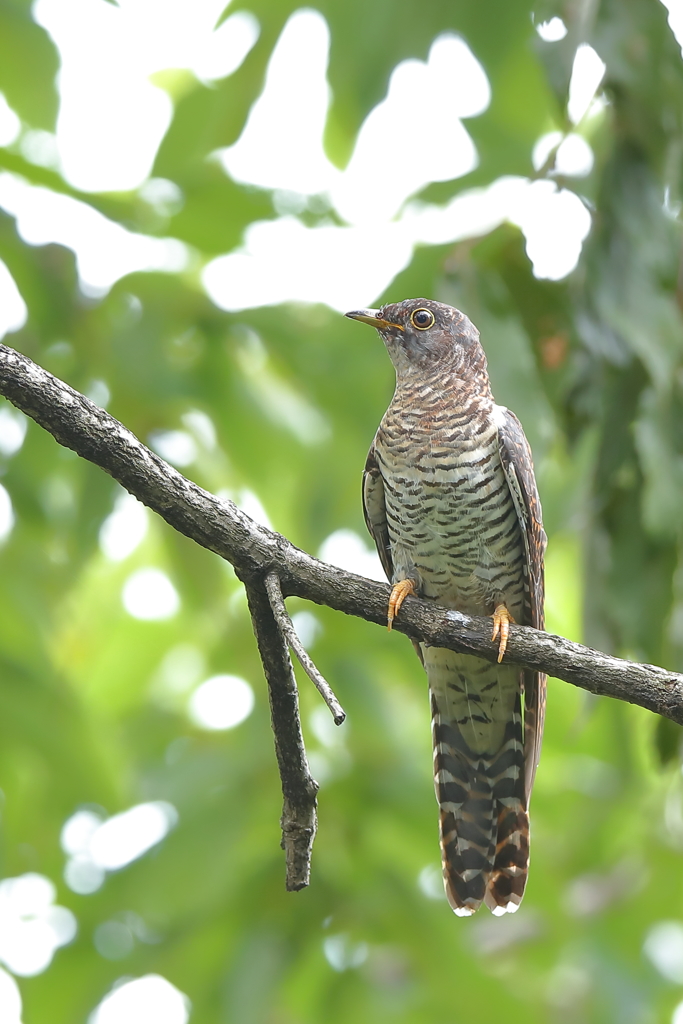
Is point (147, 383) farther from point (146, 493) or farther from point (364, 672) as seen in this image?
point (146, 493)

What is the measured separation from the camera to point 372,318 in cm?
312

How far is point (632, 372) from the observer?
2.54 meters

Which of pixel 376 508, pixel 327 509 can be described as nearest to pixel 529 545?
pixel 376 508

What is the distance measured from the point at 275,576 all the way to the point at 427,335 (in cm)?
168

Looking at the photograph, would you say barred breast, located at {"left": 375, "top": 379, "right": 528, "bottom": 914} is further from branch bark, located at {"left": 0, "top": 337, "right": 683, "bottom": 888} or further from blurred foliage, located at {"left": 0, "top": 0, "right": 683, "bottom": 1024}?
branch bark, located at {"left": 0, "top": 337, "right": 683, "bottom": 888}

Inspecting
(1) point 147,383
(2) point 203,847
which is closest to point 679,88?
(1) point 147,383

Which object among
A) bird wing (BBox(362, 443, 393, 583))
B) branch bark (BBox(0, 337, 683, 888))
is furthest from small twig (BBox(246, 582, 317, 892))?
bird wing (BBox(362, 443, 393, 583))

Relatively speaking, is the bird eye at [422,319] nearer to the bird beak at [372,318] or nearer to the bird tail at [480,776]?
the bird beak at [372,318]

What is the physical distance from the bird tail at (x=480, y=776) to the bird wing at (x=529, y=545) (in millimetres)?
124

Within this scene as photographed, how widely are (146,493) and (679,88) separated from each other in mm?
1654

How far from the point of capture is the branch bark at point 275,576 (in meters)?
1.47

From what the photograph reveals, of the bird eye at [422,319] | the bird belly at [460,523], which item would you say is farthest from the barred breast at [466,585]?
the bird eye at [422,319]

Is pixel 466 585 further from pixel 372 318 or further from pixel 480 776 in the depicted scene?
pixel 372 318

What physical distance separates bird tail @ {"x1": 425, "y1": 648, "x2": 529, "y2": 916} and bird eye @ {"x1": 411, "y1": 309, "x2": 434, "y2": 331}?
968mm
